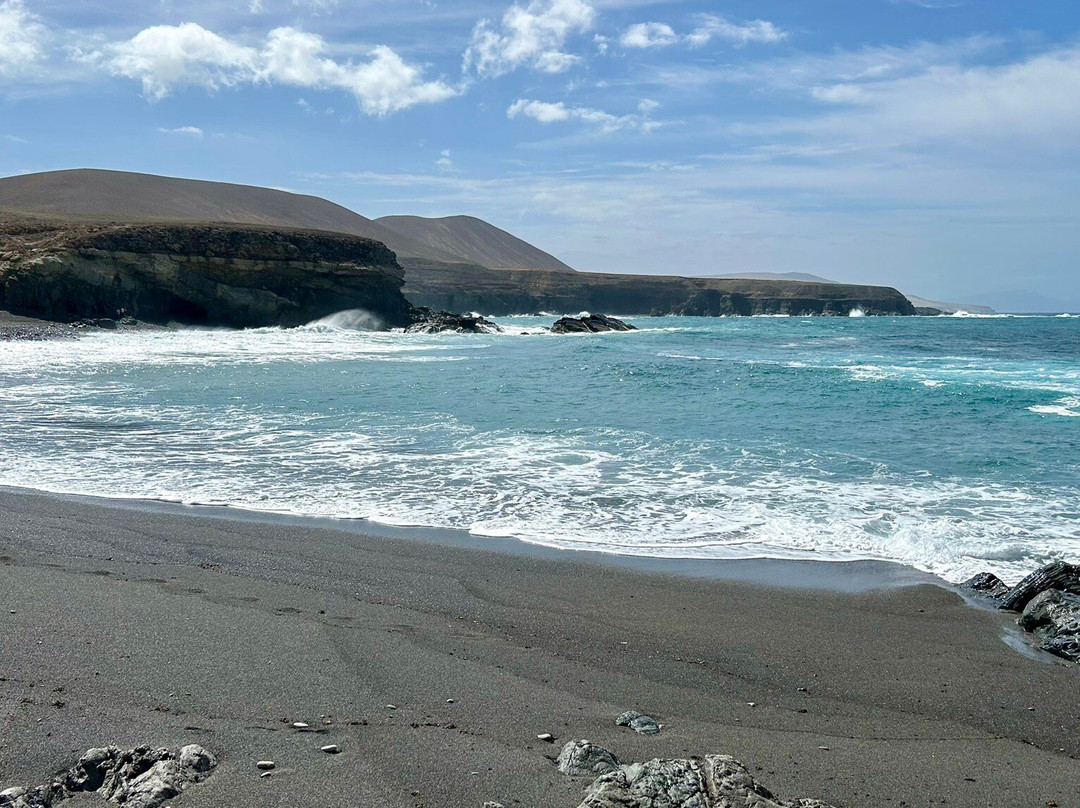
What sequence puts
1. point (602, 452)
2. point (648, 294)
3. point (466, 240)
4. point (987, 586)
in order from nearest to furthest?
1. point (987, 586)
2. point (602, 452)
3. point (648, 294)
4. point (466, 240)

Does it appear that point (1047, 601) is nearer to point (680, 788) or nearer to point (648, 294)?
point (680, 788)

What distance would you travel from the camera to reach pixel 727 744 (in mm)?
3559

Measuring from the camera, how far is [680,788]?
111 inches

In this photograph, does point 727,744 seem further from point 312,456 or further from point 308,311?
point 308,311

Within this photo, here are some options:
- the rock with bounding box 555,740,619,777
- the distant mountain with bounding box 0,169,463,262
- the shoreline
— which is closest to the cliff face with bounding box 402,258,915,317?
the distant mountain with bounding box 0,169,463,262

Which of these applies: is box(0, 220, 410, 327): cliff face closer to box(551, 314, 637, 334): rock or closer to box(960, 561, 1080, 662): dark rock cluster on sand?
box(551, 314, 637, 334): rock

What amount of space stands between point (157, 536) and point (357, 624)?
2962 millimetres

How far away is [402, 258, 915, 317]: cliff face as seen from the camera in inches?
4491

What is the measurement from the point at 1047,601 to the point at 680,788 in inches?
158

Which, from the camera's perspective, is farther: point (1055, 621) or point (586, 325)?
point (586, 325)

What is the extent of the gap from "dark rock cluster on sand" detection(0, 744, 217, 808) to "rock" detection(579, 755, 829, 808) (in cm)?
140

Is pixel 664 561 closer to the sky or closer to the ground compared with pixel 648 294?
closer to the ground

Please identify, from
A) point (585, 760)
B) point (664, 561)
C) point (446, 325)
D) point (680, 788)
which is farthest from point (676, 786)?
point (446, 325)

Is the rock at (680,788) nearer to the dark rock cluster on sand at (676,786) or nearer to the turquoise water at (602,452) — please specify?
the dark rock cluster on sand at (676,786)
